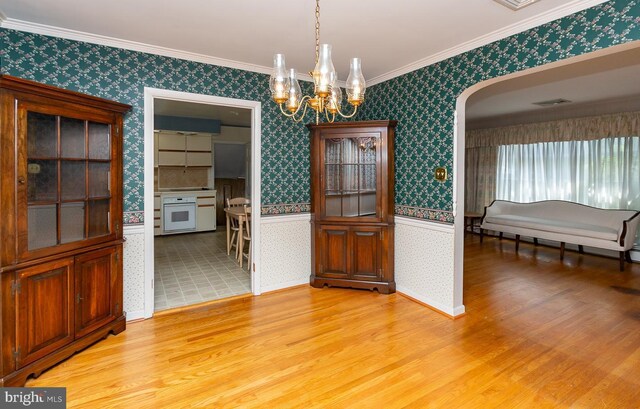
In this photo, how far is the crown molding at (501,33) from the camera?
89.7 inches

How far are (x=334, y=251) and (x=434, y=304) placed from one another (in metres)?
1.22

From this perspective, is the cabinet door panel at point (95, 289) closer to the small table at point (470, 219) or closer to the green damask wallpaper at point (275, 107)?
the green damask wallpaper at point (275, 107)

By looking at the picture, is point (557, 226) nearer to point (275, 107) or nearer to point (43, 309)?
point (275, 107)

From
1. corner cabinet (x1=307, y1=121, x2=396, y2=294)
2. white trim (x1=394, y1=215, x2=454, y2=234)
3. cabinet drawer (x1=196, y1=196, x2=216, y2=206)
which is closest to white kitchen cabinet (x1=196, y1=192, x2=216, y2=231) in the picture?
cabinet drawer (x1=196, y1=196, x2=216, y2=206)

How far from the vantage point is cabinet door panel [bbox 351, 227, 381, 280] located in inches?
151

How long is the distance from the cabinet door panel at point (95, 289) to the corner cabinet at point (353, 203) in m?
2.09

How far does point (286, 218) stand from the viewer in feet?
12.9

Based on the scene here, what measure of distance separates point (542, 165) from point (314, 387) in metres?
6.58

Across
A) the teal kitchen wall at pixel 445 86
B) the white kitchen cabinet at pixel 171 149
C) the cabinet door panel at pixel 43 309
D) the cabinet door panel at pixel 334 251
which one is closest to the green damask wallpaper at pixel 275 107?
the teal kitchen wall at pixel 445 86

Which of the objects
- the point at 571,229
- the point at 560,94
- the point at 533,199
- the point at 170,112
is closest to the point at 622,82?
the point at 560,94

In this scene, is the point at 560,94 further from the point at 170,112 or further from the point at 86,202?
the point at 170,112

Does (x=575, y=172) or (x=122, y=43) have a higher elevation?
(x=122, y=43)

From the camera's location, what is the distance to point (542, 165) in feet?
21.6

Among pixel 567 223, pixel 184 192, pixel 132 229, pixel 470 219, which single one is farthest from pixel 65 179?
pixel 470 219
